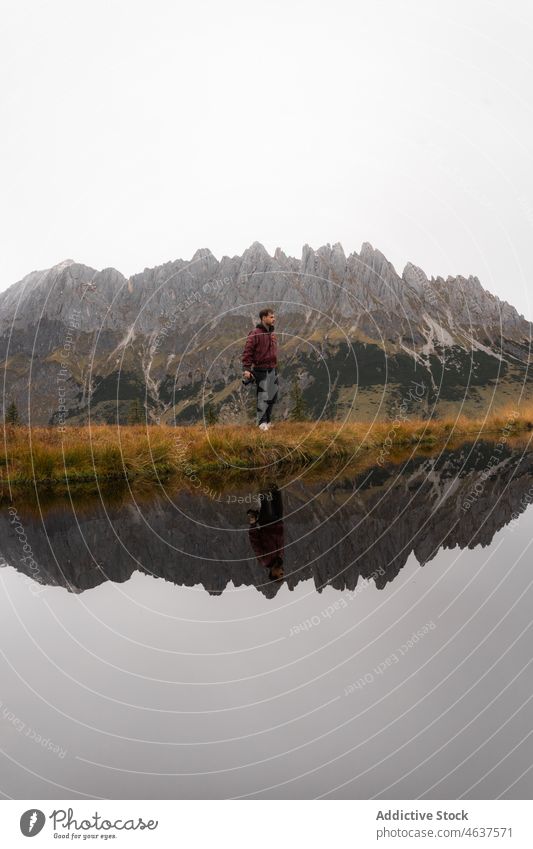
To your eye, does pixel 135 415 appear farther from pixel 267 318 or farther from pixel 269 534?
pixel 269 534

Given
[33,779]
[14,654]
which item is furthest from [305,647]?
[14,654]

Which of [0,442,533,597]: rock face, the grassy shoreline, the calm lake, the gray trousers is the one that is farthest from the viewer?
the gray trousers

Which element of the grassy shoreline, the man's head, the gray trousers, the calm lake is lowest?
the calm lake

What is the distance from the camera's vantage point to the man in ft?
37.1

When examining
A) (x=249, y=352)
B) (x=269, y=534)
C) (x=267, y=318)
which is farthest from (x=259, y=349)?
(x=269, y=534)

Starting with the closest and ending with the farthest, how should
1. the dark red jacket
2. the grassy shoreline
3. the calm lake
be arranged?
the calm lake → the grassy shoreline → the dark red jacket

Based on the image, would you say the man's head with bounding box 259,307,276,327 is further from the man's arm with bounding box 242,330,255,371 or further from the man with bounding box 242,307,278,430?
the man's arm with bounding box 242,330,255,371

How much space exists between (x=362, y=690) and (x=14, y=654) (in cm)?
212

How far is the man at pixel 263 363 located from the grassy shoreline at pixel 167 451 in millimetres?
503

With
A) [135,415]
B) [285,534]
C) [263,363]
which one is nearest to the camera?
[285,534]

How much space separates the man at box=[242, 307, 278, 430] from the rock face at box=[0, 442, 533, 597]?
3874 millimetres

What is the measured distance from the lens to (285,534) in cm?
560

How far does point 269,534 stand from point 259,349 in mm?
6226

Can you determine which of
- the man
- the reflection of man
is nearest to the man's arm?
the man
